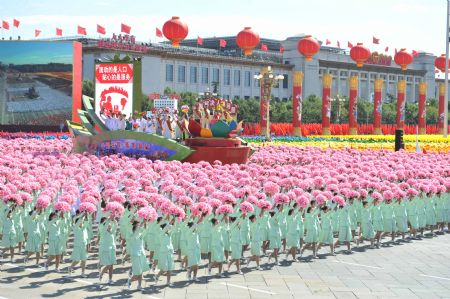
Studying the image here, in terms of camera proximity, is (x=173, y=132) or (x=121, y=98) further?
(x=121, y=98)

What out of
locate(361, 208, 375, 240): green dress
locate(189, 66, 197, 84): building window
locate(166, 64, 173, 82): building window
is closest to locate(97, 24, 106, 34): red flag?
locate(166, 64, 173, 82): building window

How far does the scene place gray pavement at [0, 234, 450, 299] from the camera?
1428 centimetres

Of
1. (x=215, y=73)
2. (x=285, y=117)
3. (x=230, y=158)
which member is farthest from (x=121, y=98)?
(x=215, y=73)

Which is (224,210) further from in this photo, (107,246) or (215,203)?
(107,246)

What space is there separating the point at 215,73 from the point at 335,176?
2870 inches

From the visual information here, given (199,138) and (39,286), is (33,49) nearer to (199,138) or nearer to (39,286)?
(199,138)

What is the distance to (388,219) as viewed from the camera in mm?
20734

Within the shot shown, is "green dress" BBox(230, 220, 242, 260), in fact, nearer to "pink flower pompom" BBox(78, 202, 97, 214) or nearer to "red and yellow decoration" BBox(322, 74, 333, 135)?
"pink flower pompom" BBox(78, 202, 97, 214)

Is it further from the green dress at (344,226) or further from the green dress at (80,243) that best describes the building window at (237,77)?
the green dress at (80,243)

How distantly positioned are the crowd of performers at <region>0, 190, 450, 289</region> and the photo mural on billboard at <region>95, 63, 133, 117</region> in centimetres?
2219

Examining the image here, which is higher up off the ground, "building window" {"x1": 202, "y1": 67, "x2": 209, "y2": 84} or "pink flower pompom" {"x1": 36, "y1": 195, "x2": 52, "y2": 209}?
"building window" {"x1": 202, "y1": 67, "x2": 209, "y2": 84}

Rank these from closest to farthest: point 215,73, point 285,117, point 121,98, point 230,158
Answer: point 230,158 < point 121,98 < point 285,117 < point 215,73

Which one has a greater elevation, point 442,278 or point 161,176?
point 161,176

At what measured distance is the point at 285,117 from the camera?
266ft
